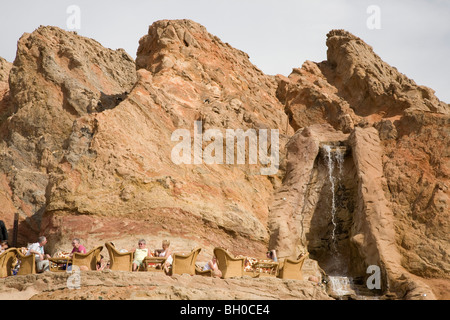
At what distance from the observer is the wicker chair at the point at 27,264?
20344 millimetres

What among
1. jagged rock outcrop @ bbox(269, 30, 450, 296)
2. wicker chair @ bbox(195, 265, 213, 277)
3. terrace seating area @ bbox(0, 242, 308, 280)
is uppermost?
jagged rock outcrop @ bbox(269, 30, 450, 296)

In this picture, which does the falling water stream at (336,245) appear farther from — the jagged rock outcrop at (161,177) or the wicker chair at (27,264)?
the wicker chair at (27,264)

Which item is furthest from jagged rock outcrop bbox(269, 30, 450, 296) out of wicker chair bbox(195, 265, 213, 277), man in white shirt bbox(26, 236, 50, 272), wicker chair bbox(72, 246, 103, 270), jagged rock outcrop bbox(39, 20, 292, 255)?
man in white shirt bbox(26, 236, 50, 272)

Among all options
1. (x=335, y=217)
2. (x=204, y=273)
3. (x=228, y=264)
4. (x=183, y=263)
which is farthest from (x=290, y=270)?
(x=335, y=217)

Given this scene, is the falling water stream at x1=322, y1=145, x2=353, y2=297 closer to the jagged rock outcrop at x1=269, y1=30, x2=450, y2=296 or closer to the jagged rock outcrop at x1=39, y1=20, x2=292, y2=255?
the jagged rock outcrop at x1=269, y1=30, x2=450, y2=296

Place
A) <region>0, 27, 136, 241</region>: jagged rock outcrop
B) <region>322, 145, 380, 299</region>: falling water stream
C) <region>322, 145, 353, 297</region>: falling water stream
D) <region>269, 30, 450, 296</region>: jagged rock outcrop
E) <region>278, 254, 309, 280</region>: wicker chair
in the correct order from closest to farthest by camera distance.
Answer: <region>278, 254, 309, 280</region>: wicker chair < <region>322, 145, 380, 299</region>: falling water stream < <region>322, 145, 353, 297</region>: falling water stream < <region>269, 30, 450, 296</region>: jagged rock outcrop < <region>0, 27, 136, 241</region>: jagged rock outcrop

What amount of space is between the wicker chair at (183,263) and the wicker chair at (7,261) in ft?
16.3

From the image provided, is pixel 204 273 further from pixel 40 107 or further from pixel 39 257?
pixel 40 107

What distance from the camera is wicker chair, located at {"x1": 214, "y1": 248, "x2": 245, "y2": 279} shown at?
67.9 ft

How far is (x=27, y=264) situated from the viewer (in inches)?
806

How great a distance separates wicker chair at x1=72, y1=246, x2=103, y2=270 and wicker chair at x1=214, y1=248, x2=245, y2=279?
143 inches

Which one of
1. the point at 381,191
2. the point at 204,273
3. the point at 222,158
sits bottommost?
the point at 204,273

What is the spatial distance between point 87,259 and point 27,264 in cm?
187
